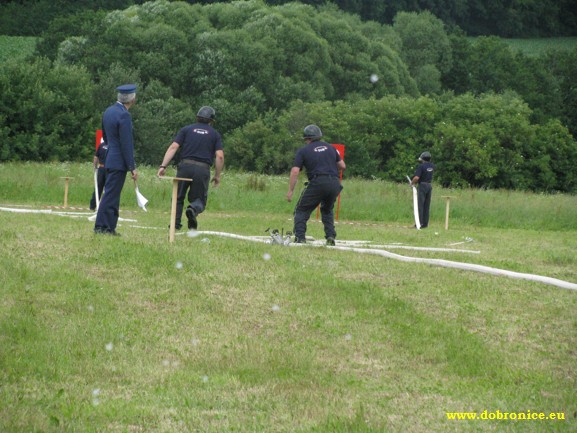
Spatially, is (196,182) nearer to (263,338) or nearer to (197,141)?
(197,141)

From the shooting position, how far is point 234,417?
7523 millimetres

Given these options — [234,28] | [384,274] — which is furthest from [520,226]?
[234,28]

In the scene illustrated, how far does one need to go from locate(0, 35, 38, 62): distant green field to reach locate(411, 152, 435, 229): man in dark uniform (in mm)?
65063

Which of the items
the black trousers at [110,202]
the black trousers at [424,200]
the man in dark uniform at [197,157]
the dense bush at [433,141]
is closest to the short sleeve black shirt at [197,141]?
the man in dark uniform at [197,157]

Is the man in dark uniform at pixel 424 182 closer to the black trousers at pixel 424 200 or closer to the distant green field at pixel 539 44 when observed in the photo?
the black trousers at pixel 424 200

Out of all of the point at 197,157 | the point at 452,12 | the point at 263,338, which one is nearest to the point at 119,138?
the point at 197,157

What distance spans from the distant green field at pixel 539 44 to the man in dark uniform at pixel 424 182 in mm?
90521

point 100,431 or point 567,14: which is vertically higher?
point 567,14

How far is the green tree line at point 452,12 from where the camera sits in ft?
326

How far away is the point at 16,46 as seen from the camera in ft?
298

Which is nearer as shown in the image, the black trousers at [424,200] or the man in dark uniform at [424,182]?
the man in dark uniform at [424,182]

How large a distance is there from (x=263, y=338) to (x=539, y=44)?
115 metres

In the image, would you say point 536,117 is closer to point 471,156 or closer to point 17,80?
point 471,156

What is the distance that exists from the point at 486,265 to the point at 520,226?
56.8ft
